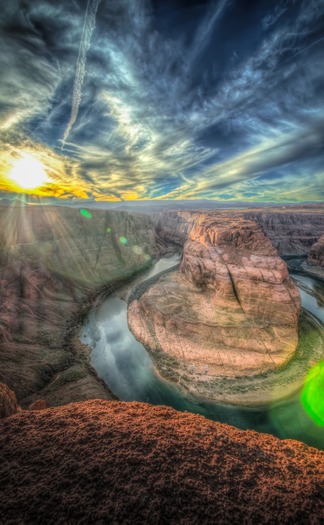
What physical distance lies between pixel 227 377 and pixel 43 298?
22797 millimetres

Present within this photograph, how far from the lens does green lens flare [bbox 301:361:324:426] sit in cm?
1383

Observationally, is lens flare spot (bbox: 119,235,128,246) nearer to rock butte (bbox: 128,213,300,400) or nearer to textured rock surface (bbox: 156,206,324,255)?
textured rock surface (bbox: 156,206,324,255)

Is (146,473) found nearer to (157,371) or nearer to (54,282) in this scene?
(157,371)

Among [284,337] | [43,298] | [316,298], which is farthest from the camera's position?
[316,298]

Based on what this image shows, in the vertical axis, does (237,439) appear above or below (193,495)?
below

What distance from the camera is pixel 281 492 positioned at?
3590mm

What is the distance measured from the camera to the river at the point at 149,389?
517 inches

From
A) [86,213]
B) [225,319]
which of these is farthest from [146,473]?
[86,213]

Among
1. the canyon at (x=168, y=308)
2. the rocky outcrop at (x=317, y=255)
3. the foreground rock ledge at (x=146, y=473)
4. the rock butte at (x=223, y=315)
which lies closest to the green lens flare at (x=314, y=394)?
the rock butte at (x=223, y=315)

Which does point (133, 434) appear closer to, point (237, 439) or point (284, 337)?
point (237, 439)

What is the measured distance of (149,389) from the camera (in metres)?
15.9

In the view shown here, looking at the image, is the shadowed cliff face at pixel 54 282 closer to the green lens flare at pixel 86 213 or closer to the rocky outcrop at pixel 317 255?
the green lens flare at pixel 86 213

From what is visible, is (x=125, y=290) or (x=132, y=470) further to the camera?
(x=125, y=290)

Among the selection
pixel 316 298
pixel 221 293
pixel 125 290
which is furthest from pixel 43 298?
pixel 316 298
